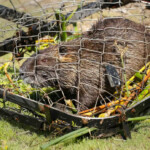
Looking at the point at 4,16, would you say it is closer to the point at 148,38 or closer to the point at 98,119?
the point at 148,38

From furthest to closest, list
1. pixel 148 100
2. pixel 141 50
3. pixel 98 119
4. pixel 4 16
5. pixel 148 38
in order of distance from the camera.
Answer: pixel 4 16 < pixel 148 38 < pixel 141 50 < pixel 148 100 < pixel 98 119

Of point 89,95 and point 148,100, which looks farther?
point 89,95

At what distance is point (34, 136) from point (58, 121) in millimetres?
310

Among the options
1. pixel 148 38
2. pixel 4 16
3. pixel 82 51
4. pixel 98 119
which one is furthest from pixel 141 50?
pixel 4 16

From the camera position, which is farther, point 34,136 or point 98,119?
point 34,136

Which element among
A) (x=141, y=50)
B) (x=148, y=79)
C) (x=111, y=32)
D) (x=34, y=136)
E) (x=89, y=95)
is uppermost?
(x=111, y=32)

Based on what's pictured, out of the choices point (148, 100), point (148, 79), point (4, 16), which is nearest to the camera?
point (148, 100)

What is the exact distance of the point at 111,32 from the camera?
108 inches

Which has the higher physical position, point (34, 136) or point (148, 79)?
point (148, 79)

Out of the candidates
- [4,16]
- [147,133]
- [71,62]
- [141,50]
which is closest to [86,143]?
[147,133]

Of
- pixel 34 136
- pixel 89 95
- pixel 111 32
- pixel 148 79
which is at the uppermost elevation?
pixel 111 32

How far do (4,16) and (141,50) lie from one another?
306 centimetres

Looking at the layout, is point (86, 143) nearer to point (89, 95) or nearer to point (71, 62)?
point (89, 95)

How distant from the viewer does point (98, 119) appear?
1894 mm
